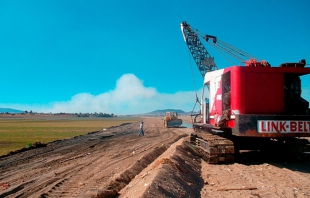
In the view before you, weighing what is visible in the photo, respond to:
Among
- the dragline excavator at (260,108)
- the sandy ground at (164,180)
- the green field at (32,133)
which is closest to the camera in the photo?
the sandy ground at (164,180)

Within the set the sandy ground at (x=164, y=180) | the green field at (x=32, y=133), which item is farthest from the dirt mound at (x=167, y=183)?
the green field at (x=32, y=133)

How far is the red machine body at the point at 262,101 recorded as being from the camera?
28.8ft

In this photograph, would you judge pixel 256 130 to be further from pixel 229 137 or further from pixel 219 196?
pixel 219 196

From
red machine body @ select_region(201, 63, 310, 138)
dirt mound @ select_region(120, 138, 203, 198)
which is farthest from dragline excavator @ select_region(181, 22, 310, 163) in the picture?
dirt mound @ select_region(120, 138, 203, 198)

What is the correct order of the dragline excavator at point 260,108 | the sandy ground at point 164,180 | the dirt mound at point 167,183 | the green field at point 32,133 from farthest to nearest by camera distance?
the green field at point 32,133
the dragline excavator at point 260,108
the sandy ground at point 164,180
the dirt mound at point 167,183

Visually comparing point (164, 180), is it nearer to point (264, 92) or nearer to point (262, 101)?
point (262, 101)

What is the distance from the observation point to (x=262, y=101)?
9.52 m

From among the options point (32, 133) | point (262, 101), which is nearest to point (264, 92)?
point (262, 101)

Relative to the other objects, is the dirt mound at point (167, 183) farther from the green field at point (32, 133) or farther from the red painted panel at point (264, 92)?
the green field at point (32, 133)

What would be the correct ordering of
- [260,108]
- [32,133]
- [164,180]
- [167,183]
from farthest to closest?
[32,133] → [260,108] → [164,180] → [167,183]

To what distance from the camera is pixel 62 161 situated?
44.3 ft

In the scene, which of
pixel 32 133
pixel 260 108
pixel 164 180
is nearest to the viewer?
pixel 164 180

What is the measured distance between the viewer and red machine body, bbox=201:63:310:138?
879 cm

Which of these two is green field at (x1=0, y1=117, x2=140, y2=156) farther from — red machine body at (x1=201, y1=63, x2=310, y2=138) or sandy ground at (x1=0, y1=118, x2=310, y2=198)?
red machine body at (x1=201, y1=63, x2=310, y2=138)
